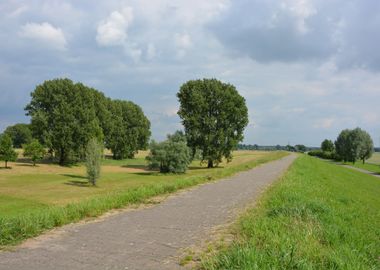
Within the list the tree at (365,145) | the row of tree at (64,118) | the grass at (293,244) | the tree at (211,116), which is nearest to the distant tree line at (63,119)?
the row of tree at (64,118)

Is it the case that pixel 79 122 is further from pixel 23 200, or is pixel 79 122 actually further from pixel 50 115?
pixel 23 200

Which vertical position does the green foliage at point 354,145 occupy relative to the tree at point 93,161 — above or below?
above

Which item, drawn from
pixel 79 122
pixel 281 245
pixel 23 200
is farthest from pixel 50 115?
pixel 281 245

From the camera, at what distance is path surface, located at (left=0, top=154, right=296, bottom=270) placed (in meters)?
6.23

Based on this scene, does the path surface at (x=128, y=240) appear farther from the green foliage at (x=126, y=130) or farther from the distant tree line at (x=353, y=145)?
the distant tree line at (x=353, y=145)

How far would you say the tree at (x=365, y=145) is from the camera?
10911 centimetres

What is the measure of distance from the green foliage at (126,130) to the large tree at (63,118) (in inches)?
519

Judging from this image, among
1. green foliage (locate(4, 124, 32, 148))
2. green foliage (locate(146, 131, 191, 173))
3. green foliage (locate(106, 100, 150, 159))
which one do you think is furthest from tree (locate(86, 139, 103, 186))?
green foliage (locate(4, 124, 32, 148))

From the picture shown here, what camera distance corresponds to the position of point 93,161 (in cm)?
4466

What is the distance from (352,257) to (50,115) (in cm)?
6804

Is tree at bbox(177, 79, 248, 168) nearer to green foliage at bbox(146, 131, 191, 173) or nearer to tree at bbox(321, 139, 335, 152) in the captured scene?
green foliage at bbox(146, 131, 191, 173)

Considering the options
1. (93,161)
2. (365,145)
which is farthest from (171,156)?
(365,145)

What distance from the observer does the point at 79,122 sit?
2763 inches

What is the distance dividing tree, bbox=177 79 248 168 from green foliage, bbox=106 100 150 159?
24.7 metres
